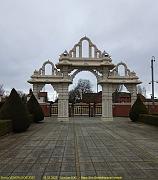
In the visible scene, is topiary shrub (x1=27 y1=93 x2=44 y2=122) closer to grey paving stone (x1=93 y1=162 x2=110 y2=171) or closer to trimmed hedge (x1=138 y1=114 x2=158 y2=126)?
trimmed hedge (x1=138 y1=114 x2=158 y2=126)

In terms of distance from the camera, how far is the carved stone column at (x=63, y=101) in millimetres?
32750

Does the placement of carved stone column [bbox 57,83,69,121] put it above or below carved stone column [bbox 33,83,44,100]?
below

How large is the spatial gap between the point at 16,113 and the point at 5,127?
244 centimetres

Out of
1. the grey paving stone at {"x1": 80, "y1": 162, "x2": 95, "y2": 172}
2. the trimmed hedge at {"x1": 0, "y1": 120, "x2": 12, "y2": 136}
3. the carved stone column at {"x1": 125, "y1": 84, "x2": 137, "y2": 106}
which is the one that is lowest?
the grey paving stone at {"x1": 80, "y1": 162, "x2": 95, "y2": 172}

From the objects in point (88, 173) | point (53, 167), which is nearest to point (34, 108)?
point (53, 167)

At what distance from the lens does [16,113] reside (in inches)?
848

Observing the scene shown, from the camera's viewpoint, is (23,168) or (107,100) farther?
(107,100)

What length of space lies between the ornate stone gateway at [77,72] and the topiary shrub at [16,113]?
36.2ft

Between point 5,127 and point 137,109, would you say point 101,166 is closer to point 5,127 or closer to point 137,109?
point 5,127

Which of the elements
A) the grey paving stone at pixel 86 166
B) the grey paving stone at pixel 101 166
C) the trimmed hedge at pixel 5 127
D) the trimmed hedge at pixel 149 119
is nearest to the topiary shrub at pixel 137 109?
the trimmed hedge at pixel 149 119

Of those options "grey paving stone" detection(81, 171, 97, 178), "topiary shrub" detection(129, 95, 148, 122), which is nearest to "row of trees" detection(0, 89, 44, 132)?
"grey paving stone" detection(81, 171, 97, 178)

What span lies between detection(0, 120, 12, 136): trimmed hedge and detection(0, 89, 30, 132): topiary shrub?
2.51 feet

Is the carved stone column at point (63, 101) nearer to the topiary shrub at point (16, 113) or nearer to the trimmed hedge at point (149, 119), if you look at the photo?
the trimmed hedge at point (149, 119)

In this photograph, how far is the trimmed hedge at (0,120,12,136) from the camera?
60.5 feet
